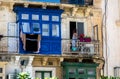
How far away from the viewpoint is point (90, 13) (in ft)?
96.5

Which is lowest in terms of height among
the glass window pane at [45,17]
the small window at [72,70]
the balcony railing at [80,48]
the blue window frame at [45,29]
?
the small window at [72,70]

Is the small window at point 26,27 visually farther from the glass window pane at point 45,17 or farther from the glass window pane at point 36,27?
the glass window pane at point 45,17

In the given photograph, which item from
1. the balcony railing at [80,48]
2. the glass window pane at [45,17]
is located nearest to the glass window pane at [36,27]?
the glass window pane at [45,17]

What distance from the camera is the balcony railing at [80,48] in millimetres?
28236

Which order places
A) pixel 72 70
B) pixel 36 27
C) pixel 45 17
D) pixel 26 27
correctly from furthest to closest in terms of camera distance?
1. pixel 45 17
2. pixel 72 70
3. pixel 36 27
4. pixel 26 27

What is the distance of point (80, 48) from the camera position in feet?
93.0

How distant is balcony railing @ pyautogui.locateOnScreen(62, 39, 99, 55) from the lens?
92.6ft

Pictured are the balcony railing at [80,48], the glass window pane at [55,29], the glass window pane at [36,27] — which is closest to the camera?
the glass window pane at [36,27]

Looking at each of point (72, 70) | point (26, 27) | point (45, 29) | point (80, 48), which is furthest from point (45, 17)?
point (72, 70)

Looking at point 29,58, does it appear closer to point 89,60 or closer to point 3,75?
point 3,75

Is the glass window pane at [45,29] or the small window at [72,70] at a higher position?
the glass window pane at [45,29]

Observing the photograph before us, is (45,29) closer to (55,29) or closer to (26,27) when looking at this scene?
(55,29)

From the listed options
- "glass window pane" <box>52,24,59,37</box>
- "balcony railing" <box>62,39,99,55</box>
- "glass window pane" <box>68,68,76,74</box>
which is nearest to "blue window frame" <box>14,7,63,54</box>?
"glass window pane" <box>52,24,59,37</box>

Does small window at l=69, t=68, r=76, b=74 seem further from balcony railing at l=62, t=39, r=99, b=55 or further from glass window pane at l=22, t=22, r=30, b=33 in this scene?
glass window pane at l=22, t=22, r=30, b=33
